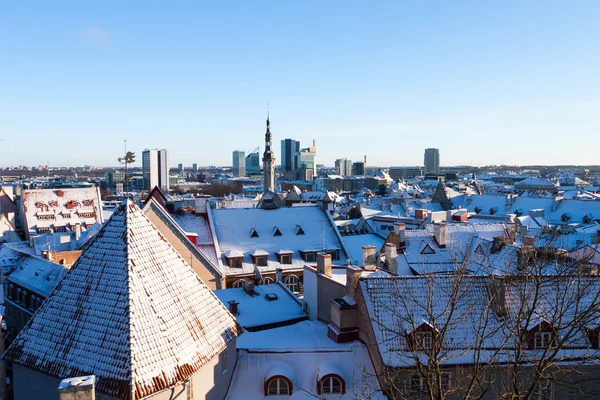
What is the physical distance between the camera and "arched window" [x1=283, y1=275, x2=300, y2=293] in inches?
1372

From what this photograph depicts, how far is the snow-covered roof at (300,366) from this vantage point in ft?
55.1

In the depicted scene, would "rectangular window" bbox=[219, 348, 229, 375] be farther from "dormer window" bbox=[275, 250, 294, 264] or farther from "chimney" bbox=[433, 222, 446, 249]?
"chimney" bbox=[433, 222, 446, 249]

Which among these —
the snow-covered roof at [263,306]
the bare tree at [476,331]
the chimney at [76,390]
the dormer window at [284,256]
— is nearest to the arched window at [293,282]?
the dormer window at [284,256]

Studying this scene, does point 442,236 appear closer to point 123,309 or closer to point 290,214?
point 290,214

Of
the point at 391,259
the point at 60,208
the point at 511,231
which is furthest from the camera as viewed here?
the point at 60,208

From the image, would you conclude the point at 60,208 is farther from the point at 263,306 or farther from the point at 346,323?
the point at 346,323

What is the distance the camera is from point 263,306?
2650cm

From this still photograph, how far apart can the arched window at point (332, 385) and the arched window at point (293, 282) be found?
58.8 feet

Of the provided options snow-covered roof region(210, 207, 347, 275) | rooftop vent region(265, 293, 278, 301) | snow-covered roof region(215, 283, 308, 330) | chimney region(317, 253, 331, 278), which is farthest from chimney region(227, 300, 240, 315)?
snow-covered roof region(210, 207, 347, 275)

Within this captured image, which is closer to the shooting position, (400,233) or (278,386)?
(278,386)

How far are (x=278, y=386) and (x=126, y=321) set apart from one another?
21.5ft

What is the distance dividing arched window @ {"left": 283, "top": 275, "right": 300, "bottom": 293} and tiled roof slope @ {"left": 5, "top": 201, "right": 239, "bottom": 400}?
19.3m

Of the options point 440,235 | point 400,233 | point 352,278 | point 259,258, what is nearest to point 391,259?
point 400,233

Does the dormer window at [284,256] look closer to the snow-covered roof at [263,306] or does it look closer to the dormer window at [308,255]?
the dormer window at [308,255]
